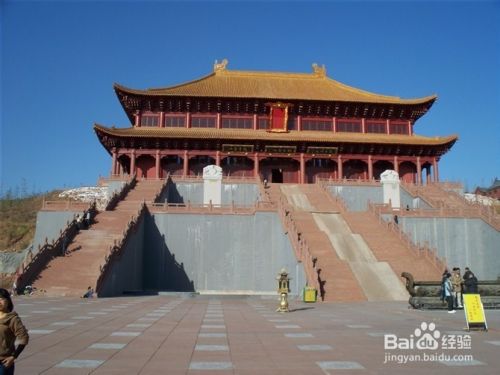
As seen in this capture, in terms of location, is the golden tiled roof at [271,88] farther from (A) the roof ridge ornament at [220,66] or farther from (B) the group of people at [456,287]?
(B) the group of people at [456,287]

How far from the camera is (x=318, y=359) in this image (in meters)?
6.91

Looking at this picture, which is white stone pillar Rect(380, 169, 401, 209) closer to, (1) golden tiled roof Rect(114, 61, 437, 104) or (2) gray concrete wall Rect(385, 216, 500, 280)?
(2) gray concrete wall Rect(385, 216, 500, 280)

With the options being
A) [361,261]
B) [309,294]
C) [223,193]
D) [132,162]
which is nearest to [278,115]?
[223,193]

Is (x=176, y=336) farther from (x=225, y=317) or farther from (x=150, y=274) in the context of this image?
(x=150, y=274)

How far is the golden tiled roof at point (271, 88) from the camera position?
44.9 meters

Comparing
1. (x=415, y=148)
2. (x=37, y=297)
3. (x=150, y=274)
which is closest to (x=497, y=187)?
(x=415, y=148)

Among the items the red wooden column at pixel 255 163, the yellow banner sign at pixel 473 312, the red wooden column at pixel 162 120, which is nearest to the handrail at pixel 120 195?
the red wooden column at pixel 162 120

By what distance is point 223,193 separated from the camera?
37.3m

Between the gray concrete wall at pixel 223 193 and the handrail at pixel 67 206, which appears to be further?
the gray concrete wall at pixel 223 193

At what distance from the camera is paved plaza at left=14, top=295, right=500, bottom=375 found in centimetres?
638

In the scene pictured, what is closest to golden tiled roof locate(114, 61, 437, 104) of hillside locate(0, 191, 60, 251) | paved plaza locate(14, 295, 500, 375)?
hillside locate(0, 191, 60, 251)

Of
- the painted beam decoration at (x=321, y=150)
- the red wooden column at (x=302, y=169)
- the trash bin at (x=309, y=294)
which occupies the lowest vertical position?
the trash bin at (x=309, y=294)

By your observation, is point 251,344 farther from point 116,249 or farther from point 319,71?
point 319,71

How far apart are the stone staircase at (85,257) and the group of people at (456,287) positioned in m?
13.4
